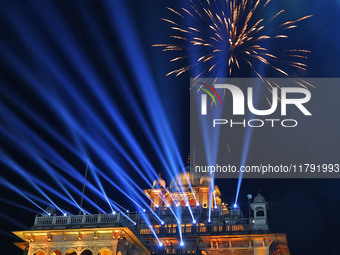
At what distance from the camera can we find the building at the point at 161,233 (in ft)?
105

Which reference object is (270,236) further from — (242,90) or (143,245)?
(242,90)

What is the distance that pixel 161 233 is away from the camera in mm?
40312

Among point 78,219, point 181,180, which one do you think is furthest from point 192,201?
point 78,219

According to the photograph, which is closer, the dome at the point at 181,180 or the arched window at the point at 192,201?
the arched window at the point at 192,201

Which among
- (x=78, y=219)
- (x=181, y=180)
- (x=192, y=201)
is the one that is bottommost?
(x=78, y=219)

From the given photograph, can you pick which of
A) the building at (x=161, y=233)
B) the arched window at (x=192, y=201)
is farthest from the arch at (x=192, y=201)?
the building at (x=161, y=233)

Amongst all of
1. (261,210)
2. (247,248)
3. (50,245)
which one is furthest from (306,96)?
(50,245)

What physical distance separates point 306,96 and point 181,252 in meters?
19.0

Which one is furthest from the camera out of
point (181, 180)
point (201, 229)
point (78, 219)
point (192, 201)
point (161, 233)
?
point (181, 180)

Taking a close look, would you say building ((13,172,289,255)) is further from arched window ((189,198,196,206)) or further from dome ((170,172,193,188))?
dome ((170,172,193,188))

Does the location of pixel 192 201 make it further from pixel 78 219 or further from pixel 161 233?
pixel 78 219

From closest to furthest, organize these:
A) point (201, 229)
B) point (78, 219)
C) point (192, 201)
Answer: point (78, 219) → point (201, 229) → point (192, 201)

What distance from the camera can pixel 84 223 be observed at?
32.2m

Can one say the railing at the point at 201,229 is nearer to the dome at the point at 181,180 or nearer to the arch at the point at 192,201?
the arch at the point at 192,201
